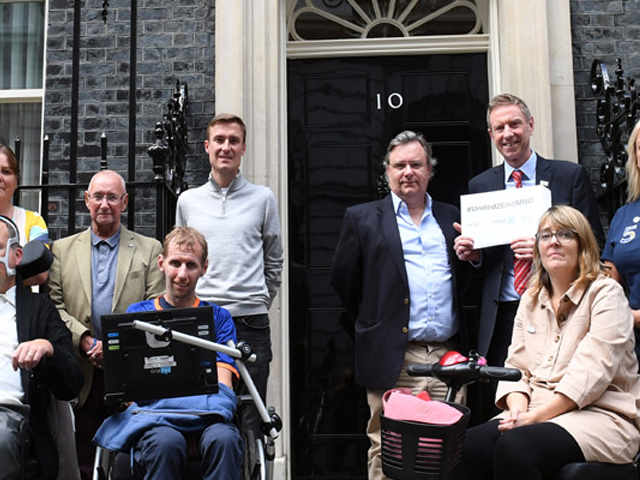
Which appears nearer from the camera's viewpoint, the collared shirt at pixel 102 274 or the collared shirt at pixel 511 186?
the collared shirt at pixel 511 186

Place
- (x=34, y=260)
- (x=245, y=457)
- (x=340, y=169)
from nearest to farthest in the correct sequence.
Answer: (x=245, y=457) < (x=34, y=260) < (x=340, y=169)

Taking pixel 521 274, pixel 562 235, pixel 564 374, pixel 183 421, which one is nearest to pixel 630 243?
pixel 521 274

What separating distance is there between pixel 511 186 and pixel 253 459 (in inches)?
74.7

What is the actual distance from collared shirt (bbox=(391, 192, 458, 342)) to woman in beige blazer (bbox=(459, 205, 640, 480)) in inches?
20.8

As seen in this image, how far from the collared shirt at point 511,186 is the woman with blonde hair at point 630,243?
1.51 feet

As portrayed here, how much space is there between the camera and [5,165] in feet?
14.2

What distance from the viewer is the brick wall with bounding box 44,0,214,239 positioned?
5887 millimetres

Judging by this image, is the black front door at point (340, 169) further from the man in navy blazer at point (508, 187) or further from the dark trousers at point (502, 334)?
the dark trousers at point (502, 334)

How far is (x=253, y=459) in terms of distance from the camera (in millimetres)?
3617

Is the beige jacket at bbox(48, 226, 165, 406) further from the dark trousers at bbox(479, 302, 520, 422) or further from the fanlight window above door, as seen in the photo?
the fanlight window above door

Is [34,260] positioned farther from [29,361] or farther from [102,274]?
[102,274]

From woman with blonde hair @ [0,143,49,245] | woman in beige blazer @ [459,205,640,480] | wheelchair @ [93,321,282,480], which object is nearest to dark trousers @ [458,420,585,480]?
woman in beige blazer @ [459,205,640,480]

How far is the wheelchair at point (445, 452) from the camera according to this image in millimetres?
2541

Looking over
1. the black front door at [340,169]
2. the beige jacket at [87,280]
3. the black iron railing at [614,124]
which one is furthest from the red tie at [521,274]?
the black front door at [340,169]
